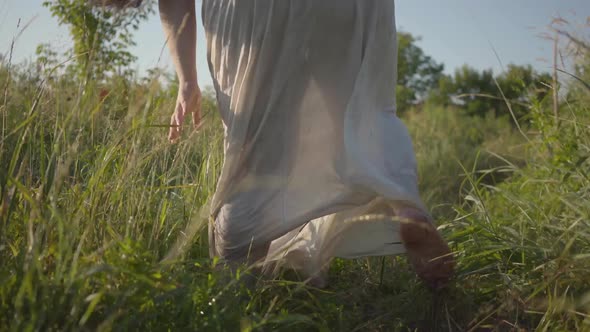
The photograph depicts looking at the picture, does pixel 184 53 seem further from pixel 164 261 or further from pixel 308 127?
pixel 164 261

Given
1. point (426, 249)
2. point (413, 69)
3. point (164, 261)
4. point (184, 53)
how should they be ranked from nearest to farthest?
point (164, 261), point (426, 249), point (184, 53), point (413, 69)

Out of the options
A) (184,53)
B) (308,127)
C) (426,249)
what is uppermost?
(184,53)

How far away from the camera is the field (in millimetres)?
1188

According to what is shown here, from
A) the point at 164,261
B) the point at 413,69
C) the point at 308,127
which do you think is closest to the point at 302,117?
the point at 308,127

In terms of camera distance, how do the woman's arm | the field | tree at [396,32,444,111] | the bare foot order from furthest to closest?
1. tree at [396,32,444,111]
2. the woman's arm
3. the bare foot
4. the field

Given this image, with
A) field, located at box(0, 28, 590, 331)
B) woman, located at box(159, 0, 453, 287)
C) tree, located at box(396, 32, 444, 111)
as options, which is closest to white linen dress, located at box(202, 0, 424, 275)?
woman, located at box(159, 0, 453, 287)

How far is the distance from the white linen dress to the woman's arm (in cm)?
17

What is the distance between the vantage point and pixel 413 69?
1490cm

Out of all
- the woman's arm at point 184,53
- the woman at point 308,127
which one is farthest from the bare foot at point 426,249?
the woman's arm at point 184,53

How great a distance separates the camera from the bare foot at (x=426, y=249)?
165 centimetres

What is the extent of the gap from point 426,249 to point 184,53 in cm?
99

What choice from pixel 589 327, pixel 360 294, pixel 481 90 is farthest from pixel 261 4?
pixel 481 90

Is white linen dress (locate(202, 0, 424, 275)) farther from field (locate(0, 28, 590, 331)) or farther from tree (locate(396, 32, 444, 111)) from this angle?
tree (locate(396, 32, 444, 111))

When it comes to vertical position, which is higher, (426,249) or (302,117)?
(302,117)
